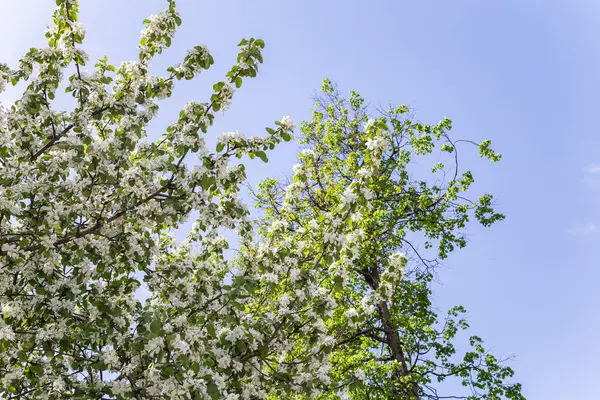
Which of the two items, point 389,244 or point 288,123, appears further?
point 389,244

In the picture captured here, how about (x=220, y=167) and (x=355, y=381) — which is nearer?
(x=220, y=167)

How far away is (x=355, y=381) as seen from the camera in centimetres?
729

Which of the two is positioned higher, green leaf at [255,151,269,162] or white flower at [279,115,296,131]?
white flower at [279,115,296,131]

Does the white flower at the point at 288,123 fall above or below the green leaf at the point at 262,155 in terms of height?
above

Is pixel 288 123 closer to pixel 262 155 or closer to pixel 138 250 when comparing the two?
pixel 262 155

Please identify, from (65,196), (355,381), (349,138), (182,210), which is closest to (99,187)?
(65,196)

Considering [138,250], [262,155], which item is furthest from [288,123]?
[138,250]

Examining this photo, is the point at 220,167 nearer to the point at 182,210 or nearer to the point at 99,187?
the point at 182,210

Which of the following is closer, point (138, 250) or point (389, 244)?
point (138, 250)

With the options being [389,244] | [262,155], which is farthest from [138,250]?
[389,244]

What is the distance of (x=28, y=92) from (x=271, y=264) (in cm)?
361

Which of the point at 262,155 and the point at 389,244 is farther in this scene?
the point at 389,244

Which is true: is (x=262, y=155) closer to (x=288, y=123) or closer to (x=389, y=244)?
(x=288, y=123)

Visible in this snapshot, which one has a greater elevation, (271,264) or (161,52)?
(161,52)
